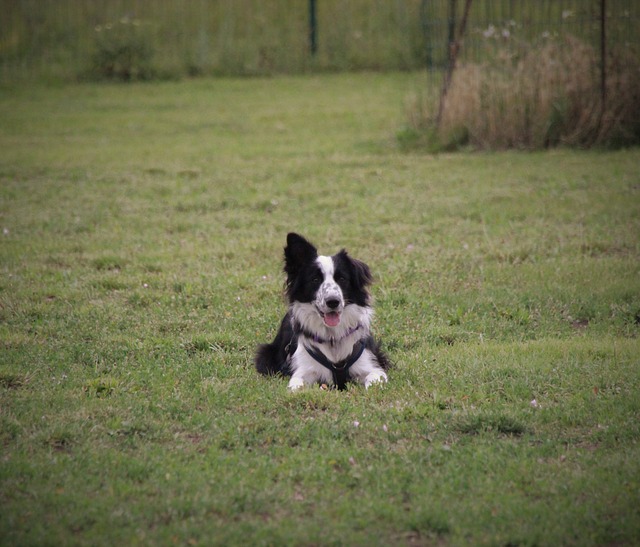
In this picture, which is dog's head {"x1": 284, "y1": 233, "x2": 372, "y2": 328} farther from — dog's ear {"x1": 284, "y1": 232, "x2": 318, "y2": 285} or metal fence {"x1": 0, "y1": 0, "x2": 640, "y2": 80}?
metal fence {"x1": 0, "y1": 0, "x2": 640, "y2": 80}

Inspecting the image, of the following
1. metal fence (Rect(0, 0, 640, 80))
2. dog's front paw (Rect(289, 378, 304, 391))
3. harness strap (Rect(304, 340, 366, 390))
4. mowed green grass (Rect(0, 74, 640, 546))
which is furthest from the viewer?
metal fence (Rect(0, 0, 640, 80))

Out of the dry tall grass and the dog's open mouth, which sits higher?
the dry tall grass

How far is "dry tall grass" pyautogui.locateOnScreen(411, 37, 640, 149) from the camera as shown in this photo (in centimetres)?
1341

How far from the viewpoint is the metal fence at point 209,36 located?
76.7 ft

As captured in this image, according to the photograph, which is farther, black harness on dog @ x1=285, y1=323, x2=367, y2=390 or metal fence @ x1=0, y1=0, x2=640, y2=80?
metal fence @ x1=0, y1=0, x2=640, y2=80

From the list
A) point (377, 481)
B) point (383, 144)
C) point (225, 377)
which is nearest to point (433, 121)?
point (383, 144)

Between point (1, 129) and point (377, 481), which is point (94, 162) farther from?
point (377, 481)

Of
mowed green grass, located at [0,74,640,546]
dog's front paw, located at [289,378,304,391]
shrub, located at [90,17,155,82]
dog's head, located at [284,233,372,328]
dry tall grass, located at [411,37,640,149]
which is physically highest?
shrub, located at [90,17,155,82]

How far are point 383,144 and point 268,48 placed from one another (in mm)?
10552

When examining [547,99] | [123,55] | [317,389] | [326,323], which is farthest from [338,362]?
Result: [123,55]

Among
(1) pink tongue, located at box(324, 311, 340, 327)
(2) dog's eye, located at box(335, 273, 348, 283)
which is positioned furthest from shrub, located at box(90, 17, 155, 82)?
(1) pink tongue, located at box(324, 311, 340, 327)

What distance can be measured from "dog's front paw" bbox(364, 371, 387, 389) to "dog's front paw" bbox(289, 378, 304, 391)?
A: 457 millimetres

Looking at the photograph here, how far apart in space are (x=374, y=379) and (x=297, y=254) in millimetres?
1059

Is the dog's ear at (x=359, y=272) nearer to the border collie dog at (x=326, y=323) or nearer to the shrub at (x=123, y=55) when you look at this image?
the border collie dog at (x=326, y=323)
